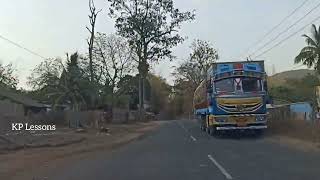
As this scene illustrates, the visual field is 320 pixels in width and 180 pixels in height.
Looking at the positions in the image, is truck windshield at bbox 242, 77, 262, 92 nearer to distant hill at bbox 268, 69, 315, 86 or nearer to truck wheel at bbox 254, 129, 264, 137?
truck wheel at bbox 254, 129, 264, 137

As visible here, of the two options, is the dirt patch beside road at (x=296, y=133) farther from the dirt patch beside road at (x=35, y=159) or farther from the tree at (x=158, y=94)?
the tree at (x=158, y=94)

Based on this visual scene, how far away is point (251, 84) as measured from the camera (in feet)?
99.5

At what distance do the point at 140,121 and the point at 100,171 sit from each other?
6058 centimetres

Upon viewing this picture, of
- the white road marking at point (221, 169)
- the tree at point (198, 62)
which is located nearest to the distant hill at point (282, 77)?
the tree at point (198, 62)

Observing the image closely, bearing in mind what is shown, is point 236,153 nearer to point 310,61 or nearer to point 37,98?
point 310,61

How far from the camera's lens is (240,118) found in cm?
3028

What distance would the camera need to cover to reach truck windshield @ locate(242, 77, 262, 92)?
3017cm

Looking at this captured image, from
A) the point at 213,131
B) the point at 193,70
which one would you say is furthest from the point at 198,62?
the point at 213,131

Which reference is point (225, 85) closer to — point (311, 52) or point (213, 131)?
point (213, 131)

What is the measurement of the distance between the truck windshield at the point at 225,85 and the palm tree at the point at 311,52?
2711cm

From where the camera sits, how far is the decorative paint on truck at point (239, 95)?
1187 inches

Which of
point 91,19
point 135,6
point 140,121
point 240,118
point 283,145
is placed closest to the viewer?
point 283,145

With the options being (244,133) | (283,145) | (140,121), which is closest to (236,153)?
(283,145)

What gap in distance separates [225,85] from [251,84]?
54.6 inches
